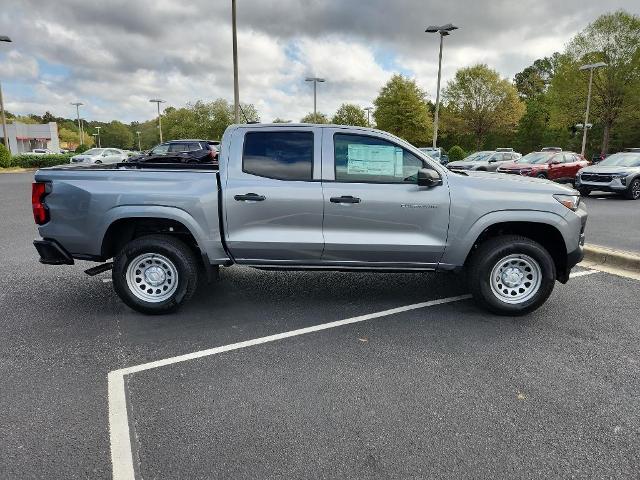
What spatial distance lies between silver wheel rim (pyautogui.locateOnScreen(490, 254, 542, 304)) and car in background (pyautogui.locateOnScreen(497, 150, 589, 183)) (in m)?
13.9

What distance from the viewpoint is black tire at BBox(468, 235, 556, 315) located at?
15.3 feet

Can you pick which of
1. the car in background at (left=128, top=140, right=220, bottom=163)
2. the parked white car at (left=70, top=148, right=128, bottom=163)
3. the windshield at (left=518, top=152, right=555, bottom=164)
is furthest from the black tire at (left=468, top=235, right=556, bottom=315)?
the parked white car at (left=70, top=148, right=128, bottom=163)

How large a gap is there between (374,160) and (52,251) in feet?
11.0

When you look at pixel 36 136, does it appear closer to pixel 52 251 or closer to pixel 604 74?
pixel 604 74

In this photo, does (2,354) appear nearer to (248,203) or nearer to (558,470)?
(248,203)

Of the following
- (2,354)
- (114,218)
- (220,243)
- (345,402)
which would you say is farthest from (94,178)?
(345,402)

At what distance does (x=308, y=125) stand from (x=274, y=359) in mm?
2392

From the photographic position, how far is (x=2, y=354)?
3.84 metres

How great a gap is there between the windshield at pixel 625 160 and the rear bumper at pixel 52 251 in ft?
55.1

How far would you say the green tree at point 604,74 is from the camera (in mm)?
36484

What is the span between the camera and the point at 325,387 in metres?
3.36

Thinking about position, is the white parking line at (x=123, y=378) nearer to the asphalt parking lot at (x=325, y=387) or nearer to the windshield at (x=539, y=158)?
the asphalt parking lot at (x=325, y=387)

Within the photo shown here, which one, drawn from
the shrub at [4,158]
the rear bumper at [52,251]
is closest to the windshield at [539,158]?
the rear bumper at [52,251]

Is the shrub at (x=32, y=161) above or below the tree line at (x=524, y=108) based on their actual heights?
below
